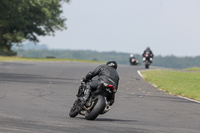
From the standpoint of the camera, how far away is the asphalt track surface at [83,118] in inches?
437

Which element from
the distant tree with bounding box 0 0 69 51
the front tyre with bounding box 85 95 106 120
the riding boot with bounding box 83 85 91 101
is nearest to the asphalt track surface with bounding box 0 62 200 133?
the front tyre with bounding box 85 95 106 120

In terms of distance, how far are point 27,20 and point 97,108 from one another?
6168cm

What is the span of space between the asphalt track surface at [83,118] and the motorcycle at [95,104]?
0.63ft

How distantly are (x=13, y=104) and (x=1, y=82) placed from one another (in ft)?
29.5

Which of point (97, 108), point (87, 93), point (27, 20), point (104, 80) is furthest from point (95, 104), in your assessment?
point (27, 20)

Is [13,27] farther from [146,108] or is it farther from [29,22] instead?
[146,108]

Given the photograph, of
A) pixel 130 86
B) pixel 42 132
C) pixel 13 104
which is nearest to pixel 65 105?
pixel 13 104

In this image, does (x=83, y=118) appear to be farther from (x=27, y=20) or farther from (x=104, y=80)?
(x=27, y=20)

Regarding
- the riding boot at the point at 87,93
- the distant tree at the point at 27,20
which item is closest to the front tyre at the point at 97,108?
the riding boot at the point at 87,93

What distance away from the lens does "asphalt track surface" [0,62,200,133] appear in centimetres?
1111

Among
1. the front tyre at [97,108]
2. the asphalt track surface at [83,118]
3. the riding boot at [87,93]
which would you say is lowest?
the asphalt track surface at [83,118]

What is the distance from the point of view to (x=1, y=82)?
2467 centimetres

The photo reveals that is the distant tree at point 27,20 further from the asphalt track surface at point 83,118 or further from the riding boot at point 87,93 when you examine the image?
the riding boot at point 87,93

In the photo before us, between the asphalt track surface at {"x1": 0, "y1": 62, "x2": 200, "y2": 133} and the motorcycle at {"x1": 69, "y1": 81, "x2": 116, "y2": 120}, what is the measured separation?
0.63ft
